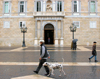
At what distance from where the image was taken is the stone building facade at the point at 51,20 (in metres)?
34.9

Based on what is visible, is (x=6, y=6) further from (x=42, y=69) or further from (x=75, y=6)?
(x=42, y=69)

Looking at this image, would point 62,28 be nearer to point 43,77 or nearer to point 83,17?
point 83,17

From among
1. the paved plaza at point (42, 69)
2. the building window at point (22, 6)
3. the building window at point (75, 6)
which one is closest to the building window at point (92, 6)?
the building window at point (75, 6)

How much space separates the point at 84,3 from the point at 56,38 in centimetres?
1052

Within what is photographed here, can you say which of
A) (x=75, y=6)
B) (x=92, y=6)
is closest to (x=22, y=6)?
(x=75, y=6)

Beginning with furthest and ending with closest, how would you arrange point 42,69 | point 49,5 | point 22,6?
point 22,6, point 49,5, point 42,69

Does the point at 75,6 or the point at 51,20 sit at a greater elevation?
the point at 75,6

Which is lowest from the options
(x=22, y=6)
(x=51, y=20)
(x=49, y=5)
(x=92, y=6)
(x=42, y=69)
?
(x=42, y=69)

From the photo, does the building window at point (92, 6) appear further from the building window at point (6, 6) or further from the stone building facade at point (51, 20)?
the building window at point (6, 6)

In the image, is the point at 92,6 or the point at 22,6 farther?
the point at 22,6

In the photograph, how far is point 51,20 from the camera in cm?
3497

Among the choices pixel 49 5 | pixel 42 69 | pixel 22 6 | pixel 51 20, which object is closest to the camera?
pixel 42 69

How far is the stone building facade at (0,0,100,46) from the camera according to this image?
1375 inches

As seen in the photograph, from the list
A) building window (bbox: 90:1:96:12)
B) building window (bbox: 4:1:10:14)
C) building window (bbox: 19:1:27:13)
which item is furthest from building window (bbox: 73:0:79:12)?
building window (bbox: 4:1:10:14)
